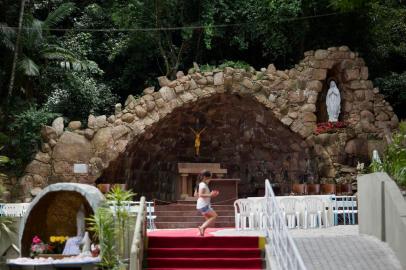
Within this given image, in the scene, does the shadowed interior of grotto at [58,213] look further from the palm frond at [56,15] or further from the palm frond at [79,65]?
the palm frond at [56,15]

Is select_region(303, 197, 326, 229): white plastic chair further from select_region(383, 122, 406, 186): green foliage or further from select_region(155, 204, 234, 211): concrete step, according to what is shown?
select_region(155, 204, 234, 211): concrete step

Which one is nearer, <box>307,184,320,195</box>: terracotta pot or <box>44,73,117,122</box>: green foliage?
<box>307,184,320,195</box>: terracotta pot

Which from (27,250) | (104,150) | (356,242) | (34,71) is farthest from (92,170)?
(356,242)

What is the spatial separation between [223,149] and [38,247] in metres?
12.7

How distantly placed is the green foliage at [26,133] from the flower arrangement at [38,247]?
29.6 ft

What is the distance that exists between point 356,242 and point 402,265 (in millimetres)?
1807

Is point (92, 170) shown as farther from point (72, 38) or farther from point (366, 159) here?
point (366, 159)

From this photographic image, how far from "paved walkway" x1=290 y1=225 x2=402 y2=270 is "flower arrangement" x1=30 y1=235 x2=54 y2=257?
14.7 feet

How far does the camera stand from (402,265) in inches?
375

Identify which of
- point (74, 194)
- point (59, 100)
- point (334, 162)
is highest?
point (59, 100)

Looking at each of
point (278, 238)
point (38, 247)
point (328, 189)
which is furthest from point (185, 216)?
point (278, 238)

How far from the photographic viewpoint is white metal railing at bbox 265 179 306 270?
8.59 metres

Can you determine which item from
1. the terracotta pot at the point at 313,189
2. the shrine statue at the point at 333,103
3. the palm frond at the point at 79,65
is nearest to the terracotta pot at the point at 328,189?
the terracotta pot at the point at 313,189

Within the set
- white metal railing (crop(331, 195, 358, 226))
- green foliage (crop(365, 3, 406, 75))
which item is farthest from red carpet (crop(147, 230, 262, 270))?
green foliage (crop(365, 3, 406, 75))
